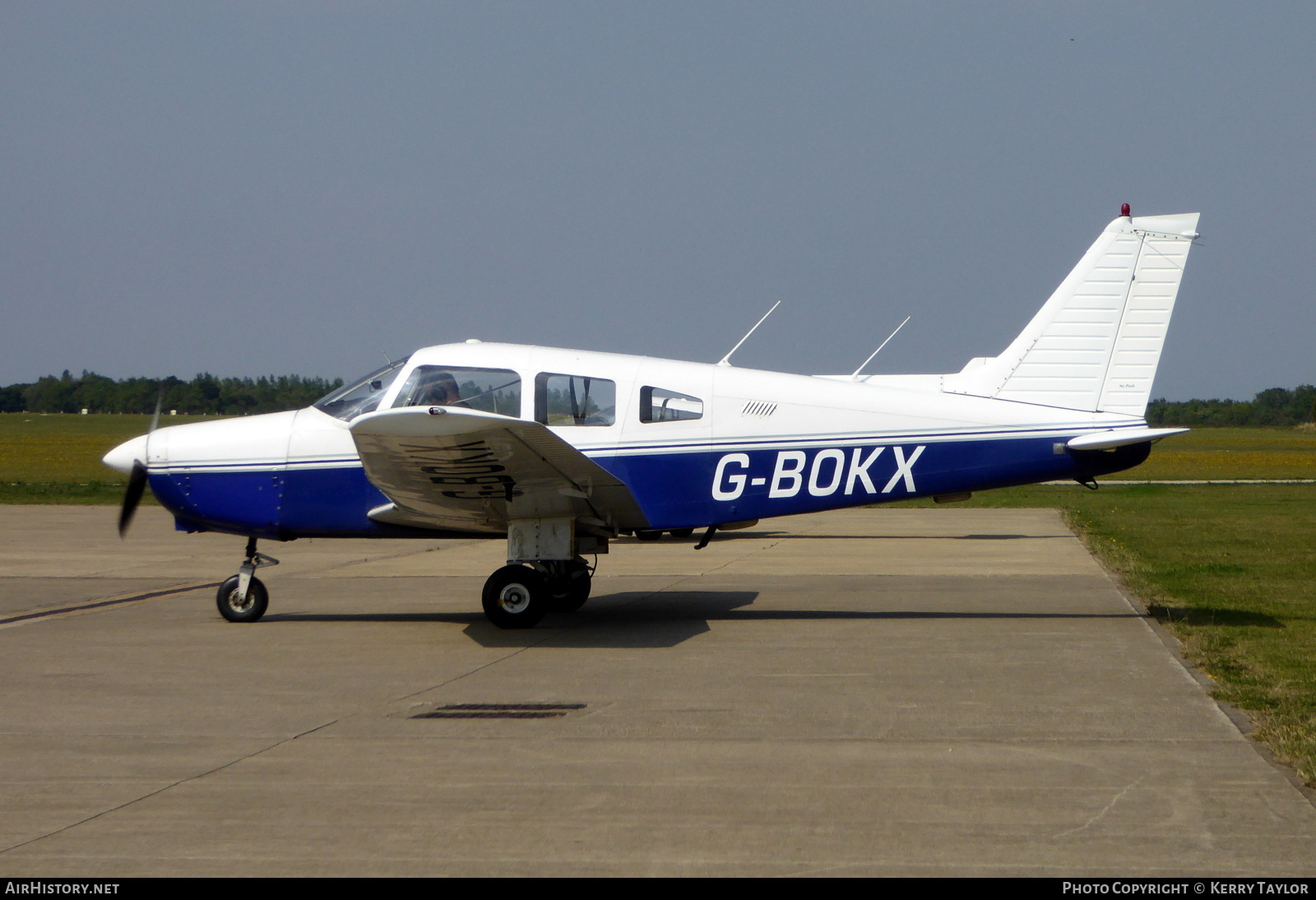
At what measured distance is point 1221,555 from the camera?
1561cm

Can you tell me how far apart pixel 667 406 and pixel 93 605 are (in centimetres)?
649

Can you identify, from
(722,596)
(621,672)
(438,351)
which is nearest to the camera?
(621,672)

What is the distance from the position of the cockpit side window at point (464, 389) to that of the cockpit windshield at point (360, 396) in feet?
0.94

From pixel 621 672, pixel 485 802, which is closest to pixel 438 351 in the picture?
pixel 621 672

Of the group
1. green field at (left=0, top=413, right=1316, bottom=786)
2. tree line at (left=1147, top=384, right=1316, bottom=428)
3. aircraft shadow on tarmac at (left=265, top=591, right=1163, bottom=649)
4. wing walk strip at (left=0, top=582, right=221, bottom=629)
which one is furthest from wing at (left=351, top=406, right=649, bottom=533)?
tree line at (left=1147, top=384, right=1316, bottom=428)

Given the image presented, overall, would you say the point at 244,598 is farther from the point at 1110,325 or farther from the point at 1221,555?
the point at 1221,555

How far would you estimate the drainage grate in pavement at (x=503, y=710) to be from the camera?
22.5ft

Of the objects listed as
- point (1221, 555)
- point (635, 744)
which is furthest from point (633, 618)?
point (1221, 555)

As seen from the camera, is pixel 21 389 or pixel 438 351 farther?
pixel 21 389

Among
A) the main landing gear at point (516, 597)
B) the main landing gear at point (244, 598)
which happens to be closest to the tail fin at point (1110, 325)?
the main landing gear at point (516, 597)

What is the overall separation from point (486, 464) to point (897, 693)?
3561 mm

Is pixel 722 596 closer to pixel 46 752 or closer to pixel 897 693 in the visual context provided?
pixel 897 693

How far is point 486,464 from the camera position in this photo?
910cm
